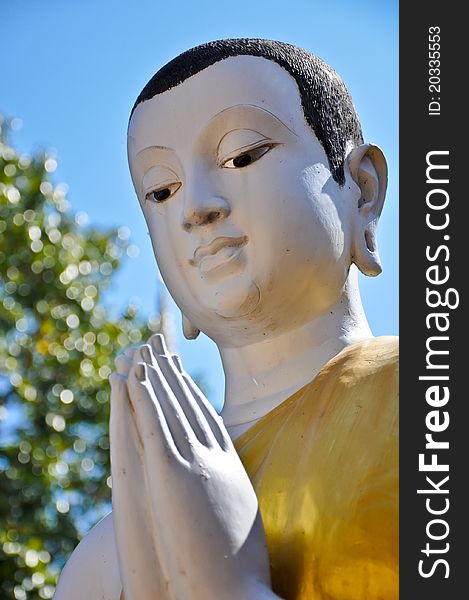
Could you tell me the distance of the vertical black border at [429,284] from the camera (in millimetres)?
3271

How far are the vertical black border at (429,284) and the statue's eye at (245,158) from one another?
1.61 ft

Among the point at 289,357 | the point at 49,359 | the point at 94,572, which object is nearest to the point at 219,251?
the point at 289,357

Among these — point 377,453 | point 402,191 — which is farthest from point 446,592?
point 402,191

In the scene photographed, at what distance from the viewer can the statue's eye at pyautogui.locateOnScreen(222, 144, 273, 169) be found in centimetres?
398

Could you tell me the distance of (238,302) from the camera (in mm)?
3939

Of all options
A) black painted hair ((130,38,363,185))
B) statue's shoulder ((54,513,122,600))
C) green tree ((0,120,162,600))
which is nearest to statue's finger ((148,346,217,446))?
statue's shoulder ((54,513,122,600))

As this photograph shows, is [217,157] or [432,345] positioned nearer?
[432,345]

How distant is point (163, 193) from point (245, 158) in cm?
29

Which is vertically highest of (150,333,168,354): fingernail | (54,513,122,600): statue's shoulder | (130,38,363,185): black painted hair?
(130,38,363,185): black painted hair

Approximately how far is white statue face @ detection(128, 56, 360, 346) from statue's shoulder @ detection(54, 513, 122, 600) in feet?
2.28

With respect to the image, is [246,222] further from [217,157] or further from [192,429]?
[192,429]

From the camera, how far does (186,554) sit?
128 inches

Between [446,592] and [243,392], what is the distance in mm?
1132

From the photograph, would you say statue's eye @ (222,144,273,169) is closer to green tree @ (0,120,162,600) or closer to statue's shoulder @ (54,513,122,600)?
statue's shoulder @ (54,513,122,600)
